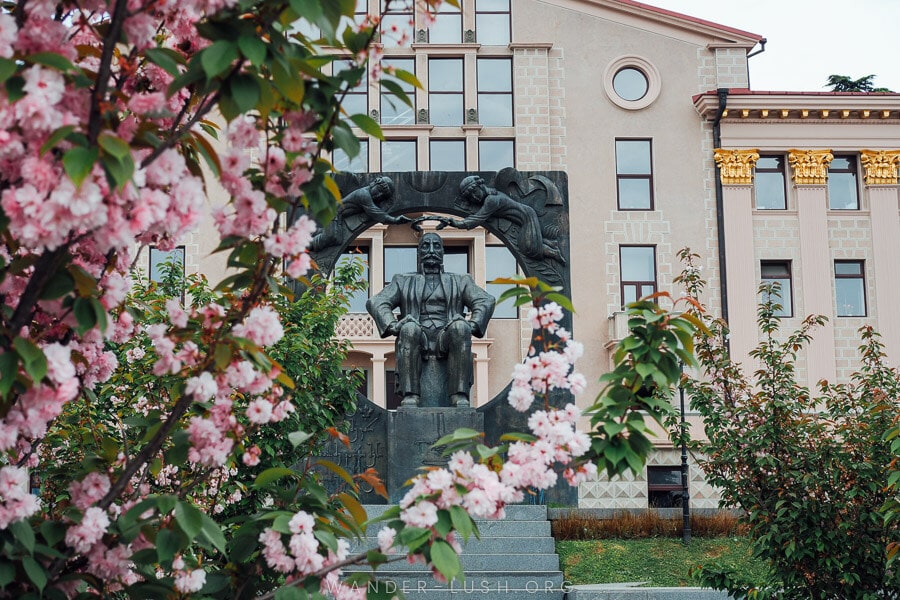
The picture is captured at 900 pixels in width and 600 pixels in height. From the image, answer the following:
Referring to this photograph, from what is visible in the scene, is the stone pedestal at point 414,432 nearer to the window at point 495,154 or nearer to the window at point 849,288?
the window at point 495,154

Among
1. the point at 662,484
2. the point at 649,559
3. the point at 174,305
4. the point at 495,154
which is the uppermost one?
the point at 495,154

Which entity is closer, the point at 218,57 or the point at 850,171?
the point at 218,57

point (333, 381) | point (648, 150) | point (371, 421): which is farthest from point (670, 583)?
point (648, 150)

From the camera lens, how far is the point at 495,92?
3366cm

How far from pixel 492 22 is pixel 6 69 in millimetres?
32526

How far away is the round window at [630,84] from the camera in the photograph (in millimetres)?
33438

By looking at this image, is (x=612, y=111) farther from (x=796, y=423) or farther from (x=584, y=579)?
(x=796, y=423)

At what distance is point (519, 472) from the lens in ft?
11.1

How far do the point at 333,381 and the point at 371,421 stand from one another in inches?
117

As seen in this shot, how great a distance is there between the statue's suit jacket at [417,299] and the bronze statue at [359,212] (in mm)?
936

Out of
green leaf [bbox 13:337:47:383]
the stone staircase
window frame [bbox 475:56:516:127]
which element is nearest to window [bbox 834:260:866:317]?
window frame [bbox 475:56:516:127]

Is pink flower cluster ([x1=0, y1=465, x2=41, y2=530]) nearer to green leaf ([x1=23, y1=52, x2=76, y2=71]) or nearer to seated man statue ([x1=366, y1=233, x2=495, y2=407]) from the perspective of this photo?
green leaf ([x1=23, y1=52, x2=76, y2=71])

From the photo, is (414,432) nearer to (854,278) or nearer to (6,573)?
(6,573)

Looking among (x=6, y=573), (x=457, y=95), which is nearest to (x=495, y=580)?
(x=6, y=573)
